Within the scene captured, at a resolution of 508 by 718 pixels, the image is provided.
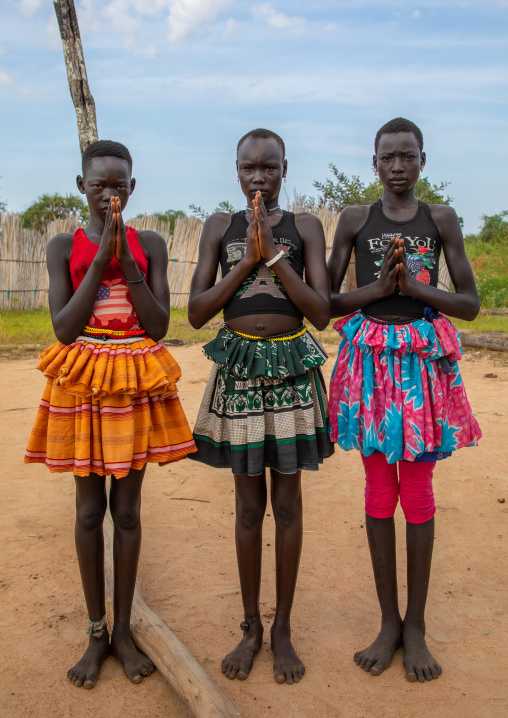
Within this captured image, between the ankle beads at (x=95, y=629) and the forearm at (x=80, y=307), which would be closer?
the forearm at (x=80, y=307)

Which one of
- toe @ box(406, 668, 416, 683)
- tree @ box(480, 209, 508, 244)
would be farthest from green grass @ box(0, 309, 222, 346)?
tree @ box(480, 209, 508, 244)

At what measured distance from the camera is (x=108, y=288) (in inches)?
86.4

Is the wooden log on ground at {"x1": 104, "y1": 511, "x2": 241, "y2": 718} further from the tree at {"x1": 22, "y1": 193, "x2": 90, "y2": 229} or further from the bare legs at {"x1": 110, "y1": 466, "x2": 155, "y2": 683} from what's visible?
the tree at {"x1": 22, "y1": 193, "x2": 90, "y2": 229}

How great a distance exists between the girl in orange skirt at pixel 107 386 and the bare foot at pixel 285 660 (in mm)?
475

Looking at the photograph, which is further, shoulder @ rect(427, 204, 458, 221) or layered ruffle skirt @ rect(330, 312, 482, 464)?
shoulder @ rect(427, 204, 458, 221)

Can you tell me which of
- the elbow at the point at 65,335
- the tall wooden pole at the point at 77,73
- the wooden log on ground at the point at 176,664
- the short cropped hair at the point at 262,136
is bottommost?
the wooden log on ground at the point at 176,664

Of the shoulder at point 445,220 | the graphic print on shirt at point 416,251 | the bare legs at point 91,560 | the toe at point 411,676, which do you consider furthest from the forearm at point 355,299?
the toe at point 411,676

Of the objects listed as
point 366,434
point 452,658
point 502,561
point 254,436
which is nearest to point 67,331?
point 254,436

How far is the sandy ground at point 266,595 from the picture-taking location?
6.82 feet

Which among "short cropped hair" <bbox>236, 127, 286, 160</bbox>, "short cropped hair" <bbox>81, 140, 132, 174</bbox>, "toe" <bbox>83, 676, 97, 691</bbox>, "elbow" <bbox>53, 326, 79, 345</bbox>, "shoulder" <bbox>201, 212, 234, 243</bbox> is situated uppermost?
"short cropped hair" <bbox>236, 127, 286, 160</bbox>

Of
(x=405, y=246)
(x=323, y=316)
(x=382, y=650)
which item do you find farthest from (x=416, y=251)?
(x=382, y=650)

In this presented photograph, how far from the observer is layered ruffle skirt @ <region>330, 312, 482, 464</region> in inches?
84.0

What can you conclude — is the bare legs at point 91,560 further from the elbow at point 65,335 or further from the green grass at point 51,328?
the green grass at point 51,328

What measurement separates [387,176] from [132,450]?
54.2 inches
